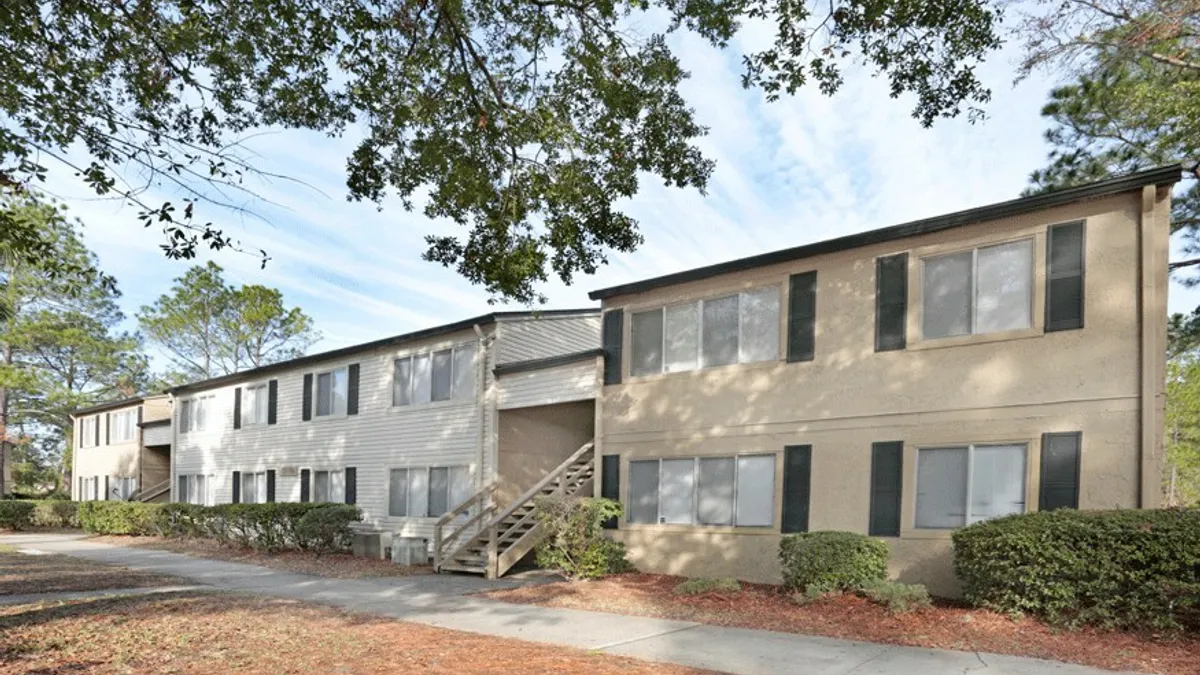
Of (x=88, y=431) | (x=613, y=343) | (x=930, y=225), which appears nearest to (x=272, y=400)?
(x=613, y=343)

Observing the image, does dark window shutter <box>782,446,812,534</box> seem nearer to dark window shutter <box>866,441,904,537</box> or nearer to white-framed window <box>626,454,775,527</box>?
white-framed window <box>626,454,775,527</box>

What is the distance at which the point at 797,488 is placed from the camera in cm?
1214

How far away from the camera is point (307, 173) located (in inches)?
318

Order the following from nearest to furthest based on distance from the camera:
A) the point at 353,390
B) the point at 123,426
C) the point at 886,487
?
the point at 886,487, the point at 353,390, the point at 123,426

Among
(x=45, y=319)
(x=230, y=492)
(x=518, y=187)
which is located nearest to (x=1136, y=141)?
(x=518, y=187)

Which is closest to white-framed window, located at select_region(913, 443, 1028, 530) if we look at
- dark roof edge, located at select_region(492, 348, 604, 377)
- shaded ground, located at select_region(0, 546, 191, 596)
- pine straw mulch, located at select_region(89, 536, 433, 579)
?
dark roof edge, located at select_region(492, 348, 604, 377)

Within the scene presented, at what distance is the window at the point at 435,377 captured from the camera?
17.6 meters

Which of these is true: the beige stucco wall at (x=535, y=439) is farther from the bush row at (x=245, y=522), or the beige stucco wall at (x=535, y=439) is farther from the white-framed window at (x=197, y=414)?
the white-framed window at (x=197, y=414)

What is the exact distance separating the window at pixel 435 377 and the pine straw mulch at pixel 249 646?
7823mm

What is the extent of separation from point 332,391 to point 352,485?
282cm

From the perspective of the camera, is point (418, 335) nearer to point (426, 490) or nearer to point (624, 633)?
point (426, 490)

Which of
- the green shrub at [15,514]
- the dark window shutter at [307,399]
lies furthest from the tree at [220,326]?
the dark window shutter at [307,399]

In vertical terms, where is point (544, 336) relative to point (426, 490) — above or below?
above

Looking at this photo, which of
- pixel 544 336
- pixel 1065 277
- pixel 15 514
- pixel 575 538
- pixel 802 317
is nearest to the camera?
pixel 1065 277
